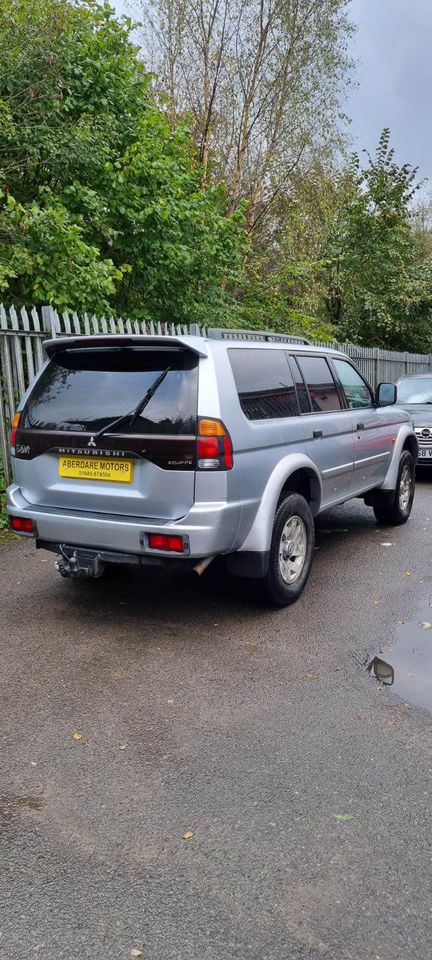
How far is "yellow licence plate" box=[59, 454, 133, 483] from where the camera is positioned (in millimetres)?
3914

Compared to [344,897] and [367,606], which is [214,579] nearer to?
[367,606]

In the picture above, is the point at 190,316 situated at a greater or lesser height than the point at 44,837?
greater

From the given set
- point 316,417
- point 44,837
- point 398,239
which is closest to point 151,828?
point 44,837

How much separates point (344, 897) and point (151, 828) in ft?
2.38

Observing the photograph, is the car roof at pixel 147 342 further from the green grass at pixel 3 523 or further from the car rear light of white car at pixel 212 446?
the green grass at pixel 3 523

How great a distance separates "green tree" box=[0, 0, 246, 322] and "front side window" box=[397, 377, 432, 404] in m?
3.38

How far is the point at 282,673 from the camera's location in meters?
3.68

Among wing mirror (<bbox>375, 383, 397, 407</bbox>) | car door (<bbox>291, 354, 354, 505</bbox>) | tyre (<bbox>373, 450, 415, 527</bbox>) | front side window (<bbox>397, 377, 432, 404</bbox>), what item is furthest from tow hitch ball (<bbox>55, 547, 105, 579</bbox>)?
front side window (<bbox>397, 377, 432, 404</bbox>)

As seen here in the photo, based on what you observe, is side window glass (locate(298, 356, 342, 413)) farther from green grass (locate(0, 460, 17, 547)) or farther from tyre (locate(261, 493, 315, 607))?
green grass (locate(0, 460, 17, 547))

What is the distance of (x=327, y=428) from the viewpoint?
5.31 metres

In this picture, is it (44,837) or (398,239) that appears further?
(398,239)

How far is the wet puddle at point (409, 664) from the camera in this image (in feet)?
11.4

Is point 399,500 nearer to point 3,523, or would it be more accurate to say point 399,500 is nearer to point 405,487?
point 405,487

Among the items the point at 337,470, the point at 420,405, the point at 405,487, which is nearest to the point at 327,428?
the point at 337,470
